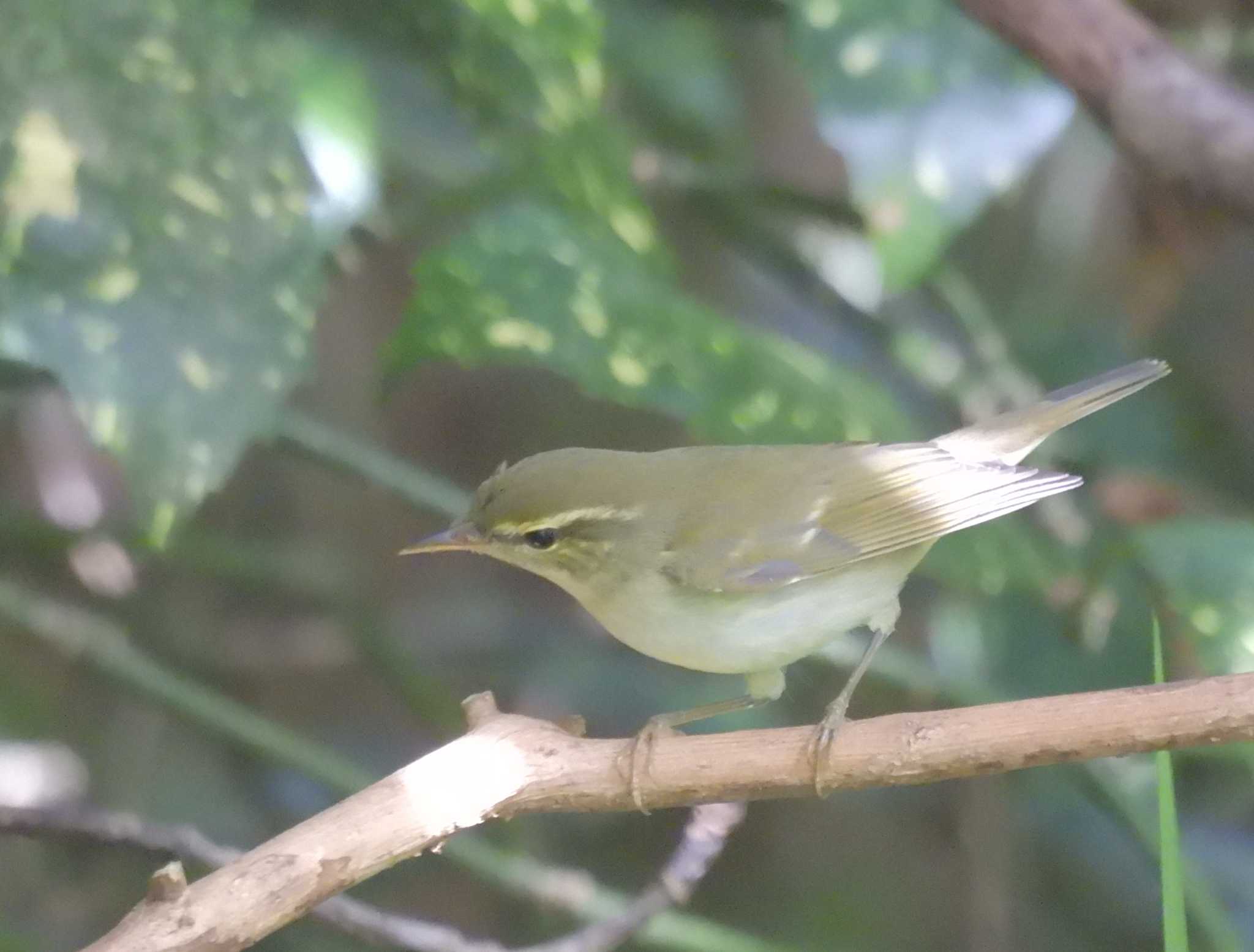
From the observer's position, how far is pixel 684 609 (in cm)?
212

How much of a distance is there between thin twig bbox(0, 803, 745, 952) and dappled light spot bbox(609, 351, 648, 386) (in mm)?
676

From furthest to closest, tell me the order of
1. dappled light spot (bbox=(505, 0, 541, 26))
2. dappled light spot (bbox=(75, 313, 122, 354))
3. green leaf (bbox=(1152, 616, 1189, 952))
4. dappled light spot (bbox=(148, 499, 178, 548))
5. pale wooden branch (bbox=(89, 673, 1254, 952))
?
dappled light spot (bbox=(505, 0, 541, 26))
dappled light spot (bbox=(75, 313, 122, 354))
dappled light spot (bbox=(148, 499, 178, 548))
green leaf (bbox=(1152, 616, 1189, 952))
pale wooden branch (bbox=(89, 673, 1254, 952))

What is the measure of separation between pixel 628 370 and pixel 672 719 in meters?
0.61

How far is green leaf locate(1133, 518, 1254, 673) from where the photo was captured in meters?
2.54

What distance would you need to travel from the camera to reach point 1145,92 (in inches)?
98.7

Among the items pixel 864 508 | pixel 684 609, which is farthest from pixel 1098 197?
pixel 684 609

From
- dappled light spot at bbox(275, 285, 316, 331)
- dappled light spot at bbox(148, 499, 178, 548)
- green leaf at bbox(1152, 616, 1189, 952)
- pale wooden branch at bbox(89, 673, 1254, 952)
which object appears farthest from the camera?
dappled light spot at bbox(275, 285, 316, 331)

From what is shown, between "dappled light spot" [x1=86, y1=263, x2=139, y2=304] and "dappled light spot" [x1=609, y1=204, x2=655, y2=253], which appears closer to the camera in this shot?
"dappled light spot" [x1=86, y1=263, x2=139, y2=304]

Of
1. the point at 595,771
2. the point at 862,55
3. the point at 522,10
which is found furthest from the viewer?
the point at 522,10

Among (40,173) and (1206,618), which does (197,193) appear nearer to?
(40,173)

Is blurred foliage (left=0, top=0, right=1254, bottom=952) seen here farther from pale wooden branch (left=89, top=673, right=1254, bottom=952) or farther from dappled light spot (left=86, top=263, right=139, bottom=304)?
pale wooden branch (left=89, top=673, right=1254, bottom=952)

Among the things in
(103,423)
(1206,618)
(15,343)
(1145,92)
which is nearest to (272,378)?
(103,423)

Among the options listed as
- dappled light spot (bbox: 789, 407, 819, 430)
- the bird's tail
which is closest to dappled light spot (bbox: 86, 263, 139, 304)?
dappled light spot (bbox: 789, 407, 819, 430)

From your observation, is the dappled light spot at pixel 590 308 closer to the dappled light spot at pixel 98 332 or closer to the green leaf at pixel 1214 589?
the dappled light spot at pixel 98 332
